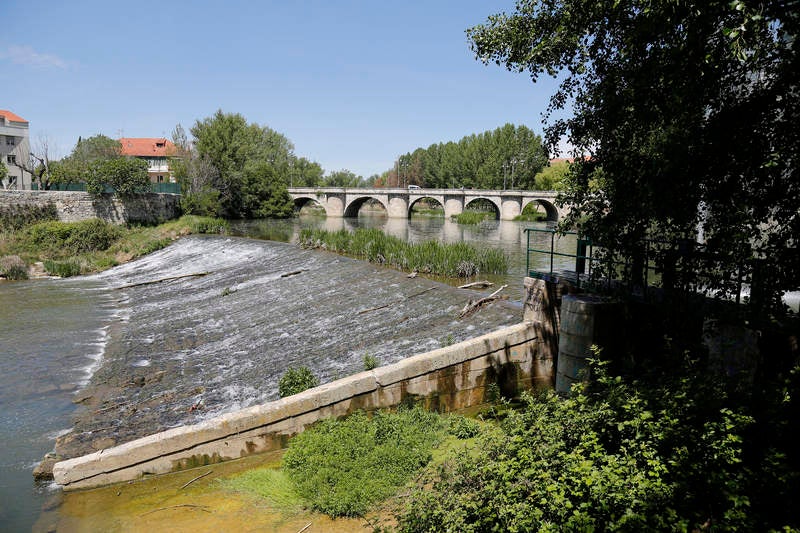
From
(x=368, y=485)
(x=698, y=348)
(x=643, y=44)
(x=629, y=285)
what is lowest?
(x=368, y=485)

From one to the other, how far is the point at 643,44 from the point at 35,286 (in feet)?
90.8

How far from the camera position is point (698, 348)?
25.9 feet

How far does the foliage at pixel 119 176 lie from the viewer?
3819 cm

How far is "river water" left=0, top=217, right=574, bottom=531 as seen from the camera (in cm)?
1068

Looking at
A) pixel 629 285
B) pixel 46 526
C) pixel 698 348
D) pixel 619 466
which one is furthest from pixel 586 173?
pixel 46 526

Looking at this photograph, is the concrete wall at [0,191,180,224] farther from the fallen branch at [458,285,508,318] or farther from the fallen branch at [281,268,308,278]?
the fallen branch at [458,285,508,318]

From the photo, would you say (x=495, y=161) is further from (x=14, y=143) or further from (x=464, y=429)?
(x=464, y=429)

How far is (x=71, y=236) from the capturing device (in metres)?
33.6

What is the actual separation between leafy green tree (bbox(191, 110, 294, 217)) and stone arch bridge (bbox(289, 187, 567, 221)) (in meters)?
9.06

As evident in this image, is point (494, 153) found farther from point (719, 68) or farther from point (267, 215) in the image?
point (719, 68)

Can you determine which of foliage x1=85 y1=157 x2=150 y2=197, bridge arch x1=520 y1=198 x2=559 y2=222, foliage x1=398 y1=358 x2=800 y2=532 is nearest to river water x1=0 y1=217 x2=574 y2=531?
foliage x1=398 y1=358 x2=800 y2=532

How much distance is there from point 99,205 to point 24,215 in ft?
15.3

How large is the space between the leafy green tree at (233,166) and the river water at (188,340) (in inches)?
1144

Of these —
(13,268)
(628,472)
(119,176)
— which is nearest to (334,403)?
(628,472)
